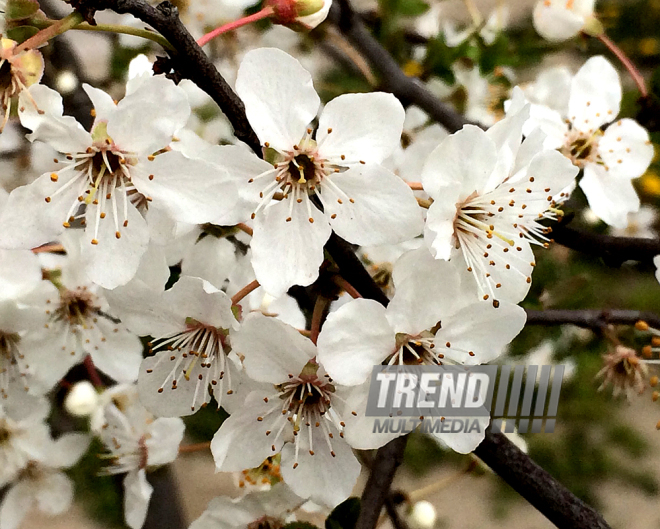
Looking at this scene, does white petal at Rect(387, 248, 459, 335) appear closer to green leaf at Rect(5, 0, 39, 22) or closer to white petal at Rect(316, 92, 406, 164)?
white petal at Rect(316, 92, 406, 164)

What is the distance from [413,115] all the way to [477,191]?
59cm

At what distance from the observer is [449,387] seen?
1.73ft

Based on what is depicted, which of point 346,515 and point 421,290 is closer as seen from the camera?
point 421,290

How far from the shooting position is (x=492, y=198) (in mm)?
525

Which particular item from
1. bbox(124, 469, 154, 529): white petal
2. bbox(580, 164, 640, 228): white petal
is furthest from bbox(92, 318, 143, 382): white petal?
bbox(580, 164, 640, 228): white petal

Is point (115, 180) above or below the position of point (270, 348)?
above

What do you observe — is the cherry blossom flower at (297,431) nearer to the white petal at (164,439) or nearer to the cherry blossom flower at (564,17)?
the white petal at (164,439)

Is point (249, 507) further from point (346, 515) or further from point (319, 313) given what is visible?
point (319, 313)

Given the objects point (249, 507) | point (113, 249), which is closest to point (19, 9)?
point (113, 249)

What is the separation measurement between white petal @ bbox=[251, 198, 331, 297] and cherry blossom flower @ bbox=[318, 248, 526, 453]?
5 cm

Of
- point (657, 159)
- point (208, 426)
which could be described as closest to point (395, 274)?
point (657, 159)

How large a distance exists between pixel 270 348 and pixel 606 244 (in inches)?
16.8

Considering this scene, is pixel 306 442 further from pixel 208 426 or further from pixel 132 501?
pixel 208 426

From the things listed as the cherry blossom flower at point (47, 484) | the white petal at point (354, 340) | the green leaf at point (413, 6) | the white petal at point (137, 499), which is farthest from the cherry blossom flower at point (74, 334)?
the green leaf at point (413, 6)
